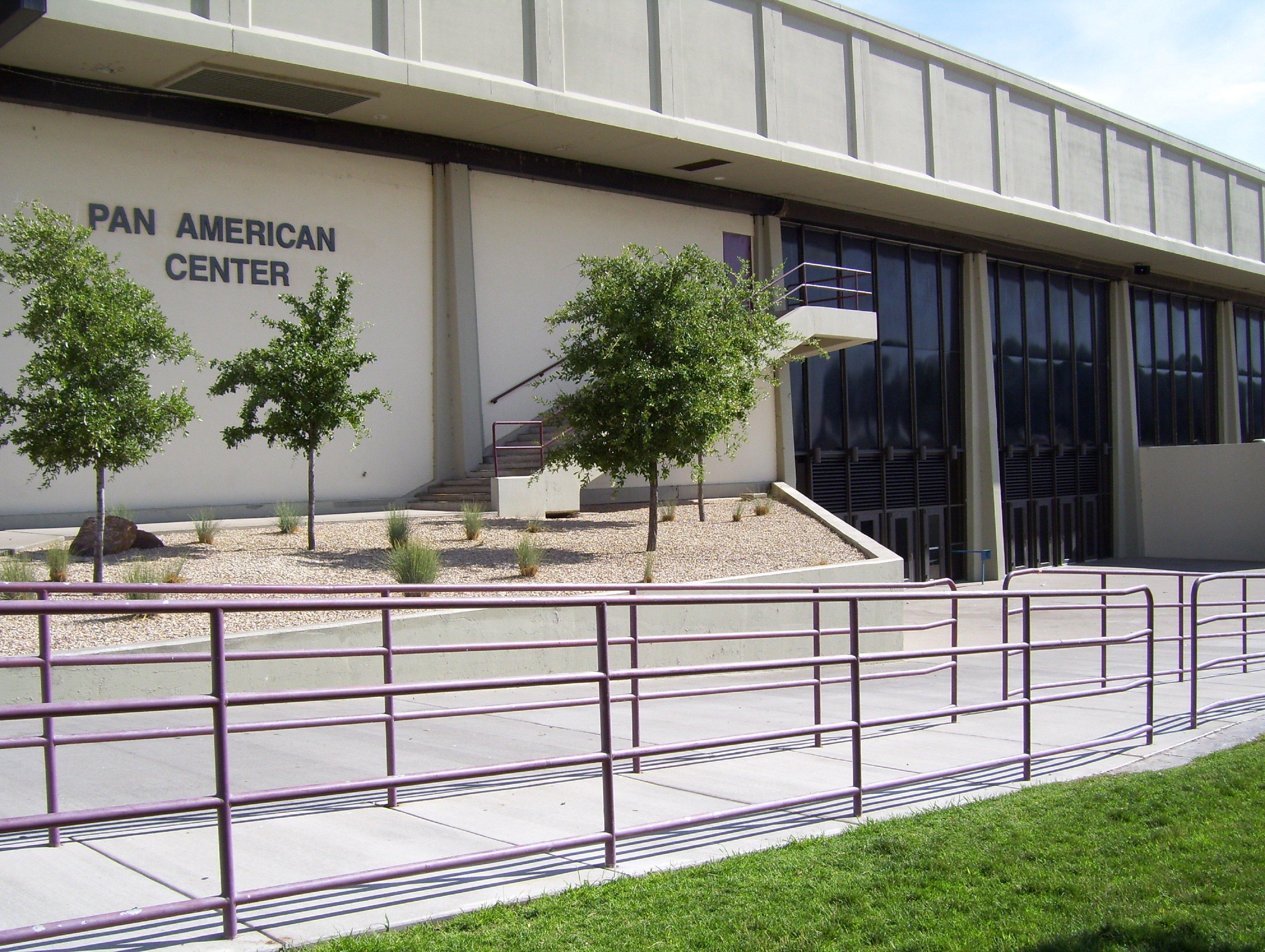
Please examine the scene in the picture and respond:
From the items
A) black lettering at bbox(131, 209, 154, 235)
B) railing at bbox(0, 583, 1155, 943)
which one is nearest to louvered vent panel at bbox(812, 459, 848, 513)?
black lettering at bbox(131, 209, 154, 235)

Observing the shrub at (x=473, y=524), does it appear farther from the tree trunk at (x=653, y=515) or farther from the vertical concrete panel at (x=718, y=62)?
the vertical concrete panel at (x=718, y=62)

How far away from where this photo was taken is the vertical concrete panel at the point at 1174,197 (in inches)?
1586

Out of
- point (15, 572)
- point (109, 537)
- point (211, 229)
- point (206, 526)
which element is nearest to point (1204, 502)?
point (211, 229)

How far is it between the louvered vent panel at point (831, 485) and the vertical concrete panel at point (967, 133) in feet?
27.8

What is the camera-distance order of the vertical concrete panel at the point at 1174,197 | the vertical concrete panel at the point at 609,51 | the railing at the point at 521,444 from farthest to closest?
1. the vertical concrete panel at the point at 1174,197
2. the vertical concrete panel at the point at 609,51
3. the railing at the point at 521,444

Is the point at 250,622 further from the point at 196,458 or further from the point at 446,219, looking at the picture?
the point at 446,219

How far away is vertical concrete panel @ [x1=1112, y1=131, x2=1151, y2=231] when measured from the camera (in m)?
38.7

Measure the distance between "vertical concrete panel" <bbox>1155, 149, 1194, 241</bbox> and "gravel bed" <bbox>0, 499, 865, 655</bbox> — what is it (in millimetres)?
22768

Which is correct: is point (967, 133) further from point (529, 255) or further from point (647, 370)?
point (647, 370)

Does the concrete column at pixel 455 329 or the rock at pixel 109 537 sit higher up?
the concrete column at pixel 455 329

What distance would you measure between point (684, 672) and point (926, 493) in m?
30.0

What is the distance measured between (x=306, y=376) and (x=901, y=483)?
21076 mm

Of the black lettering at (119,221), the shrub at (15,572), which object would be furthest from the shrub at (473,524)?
the black lettering at (119,221)

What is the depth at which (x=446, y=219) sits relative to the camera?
79.3ft
